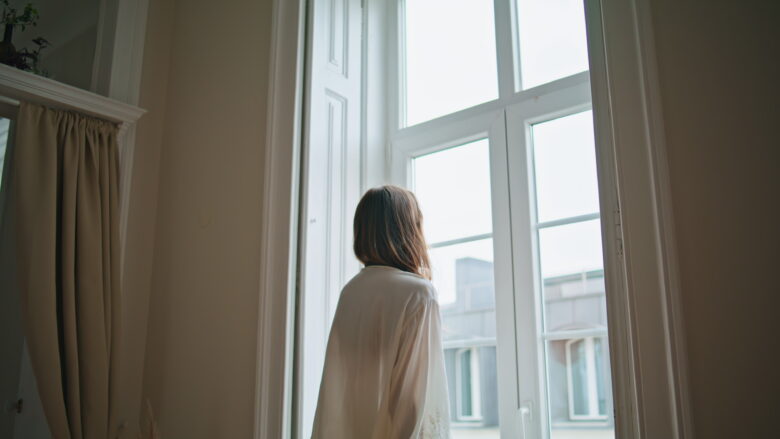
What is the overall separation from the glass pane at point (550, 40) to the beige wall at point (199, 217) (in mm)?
983

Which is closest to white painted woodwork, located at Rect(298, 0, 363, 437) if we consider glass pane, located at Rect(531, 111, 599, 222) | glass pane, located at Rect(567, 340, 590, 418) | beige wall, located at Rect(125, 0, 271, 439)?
beige wall, located at Rect(125, 0, 271, 439)

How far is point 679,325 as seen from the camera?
53.9 inches

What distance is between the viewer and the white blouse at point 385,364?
1.65 meters

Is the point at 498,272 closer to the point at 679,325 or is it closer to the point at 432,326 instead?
the point at 432,326

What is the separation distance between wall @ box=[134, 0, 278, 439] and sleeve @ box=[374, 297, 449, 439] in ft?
2.50

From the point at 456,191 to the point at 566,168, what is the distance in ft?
1.44

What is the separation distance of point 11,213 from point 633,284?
7.65 ft

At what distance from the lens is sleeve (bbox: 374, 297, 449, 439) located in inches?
64.0

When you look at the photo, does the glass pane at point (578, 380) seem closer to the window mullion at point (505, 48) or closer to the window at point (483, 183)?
the window at point (483, 183)

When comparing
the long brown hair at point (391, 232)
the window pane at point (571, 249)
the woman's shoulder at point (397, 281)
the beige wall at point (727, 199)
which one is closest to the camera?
the beige wall at point (727, 199)

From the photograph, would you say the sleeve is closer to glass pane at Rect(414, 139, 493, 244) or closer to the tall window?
the tall window

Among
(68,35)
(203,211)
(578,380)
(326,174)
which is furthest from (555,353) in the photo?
(68,35)

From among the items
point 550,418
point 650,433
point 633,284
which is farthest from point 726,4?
point 550,418

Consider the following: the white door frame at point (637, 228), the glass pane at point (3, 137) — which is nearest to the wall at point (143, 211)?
the glass pane at point (3, 137)
